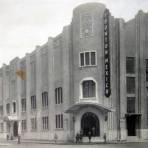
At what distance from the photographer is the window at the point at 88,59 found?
195ft

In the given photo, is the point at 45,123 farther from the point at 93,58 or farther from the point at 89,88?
the point at 93,58

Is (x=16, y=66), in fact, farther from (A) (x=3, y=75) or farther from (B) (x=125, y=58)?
(B) (x=125, y=58)

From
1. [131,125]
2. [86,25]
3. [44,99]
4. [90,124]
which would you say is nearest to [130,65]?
[131,125]

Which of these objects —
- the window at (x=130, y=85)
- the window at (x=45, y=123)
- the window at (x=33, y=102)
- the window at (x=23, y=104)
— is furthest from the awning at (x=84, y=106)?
the window at (x=23, y=104)

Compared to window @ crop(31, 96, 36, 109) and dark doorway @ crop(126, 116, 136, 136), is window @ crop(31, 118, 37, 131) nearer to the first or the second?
window @ crop(31, 96, 36, 109)

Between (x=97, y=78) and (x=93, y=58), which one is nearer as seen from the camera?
(x=97, y=78)

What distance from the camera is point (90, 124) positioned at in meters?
59.1

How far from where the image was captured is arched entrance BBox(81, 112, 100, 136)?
58.5 metres

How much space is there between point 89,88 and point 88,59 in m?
3.88

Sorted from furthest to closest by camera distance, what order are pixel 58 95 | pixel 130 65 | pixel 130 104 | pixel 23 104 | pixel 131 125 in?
pixel 23 104
pixel 58 95
pixel 131 125
pixel 130 65
pixel 130 104

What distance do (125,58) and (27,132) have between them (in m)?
25.4

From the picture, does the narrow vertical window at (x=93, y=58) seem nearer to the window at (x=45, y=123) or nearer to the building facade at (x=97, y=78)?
the building facade at (x=97, y=78)

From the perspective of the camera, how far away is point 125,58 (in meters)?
61.7

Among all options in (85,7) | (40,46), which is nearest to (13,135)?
(40,46)
